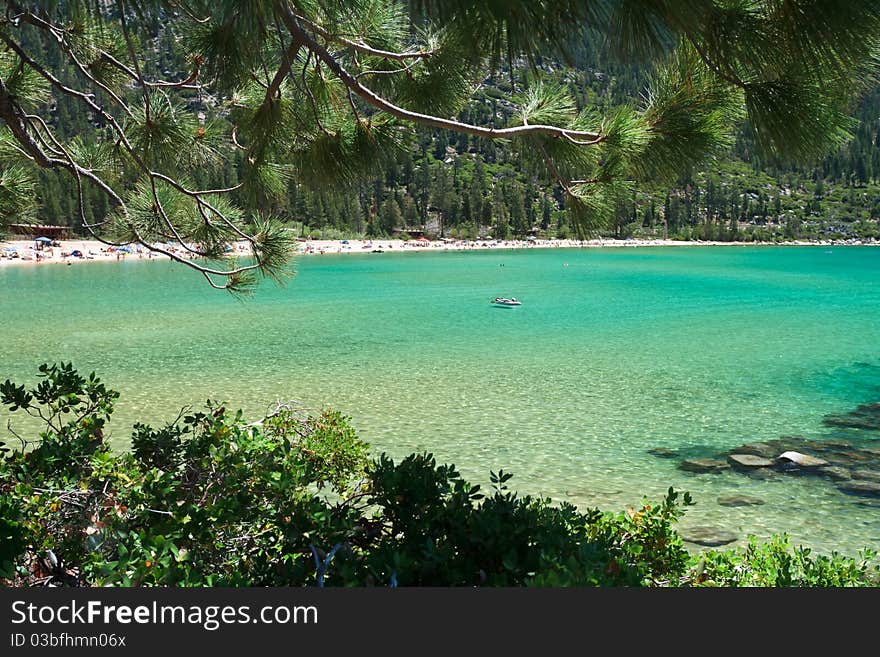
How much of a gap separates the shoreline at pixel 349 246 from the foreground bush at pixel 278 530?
23.2 meters

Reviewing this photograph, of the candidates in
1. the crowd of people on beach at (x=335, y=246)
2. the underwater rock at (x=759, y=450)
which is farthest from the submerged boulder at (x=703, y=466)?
the crowd of people on beach at (x=335, y=246)

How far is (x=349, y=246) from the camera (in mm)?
75375

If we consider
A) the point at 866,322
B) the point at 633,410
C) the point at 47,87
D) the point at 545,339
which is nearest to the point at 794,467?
the point at 633,410

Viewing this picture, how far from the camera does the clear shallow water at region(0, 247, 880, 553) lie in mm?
6219

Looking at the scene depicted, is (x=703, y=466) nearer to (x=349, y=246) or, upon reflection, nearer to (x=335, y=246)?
(x=335, y=246)

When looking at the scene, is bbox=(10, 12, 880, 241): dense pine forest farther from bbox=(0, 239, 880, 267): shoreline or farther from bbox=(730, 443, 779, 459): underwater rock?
bbox=(730, 443, 779, 459): underwater rock

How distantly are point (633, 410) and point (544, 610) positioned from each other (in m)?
7.82

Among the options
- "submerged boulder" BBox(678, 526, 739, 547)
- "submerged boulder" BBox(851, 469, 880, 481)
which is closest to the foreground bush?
"submerged boulder" BBox(678, 526, 739, 547)

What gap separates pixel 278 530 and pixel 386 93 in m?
2.07

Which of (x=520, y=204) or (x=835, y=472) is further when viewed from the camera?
(x=520, y=204)

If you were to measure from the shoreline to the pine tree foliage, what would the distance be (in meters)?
22.1

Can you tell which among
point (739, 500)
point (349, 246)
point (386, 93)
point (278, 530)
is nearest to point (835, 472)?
point (739, 500)

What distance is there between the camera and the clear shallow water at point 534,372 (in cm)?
622

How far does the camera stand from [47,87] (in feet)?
13.7
